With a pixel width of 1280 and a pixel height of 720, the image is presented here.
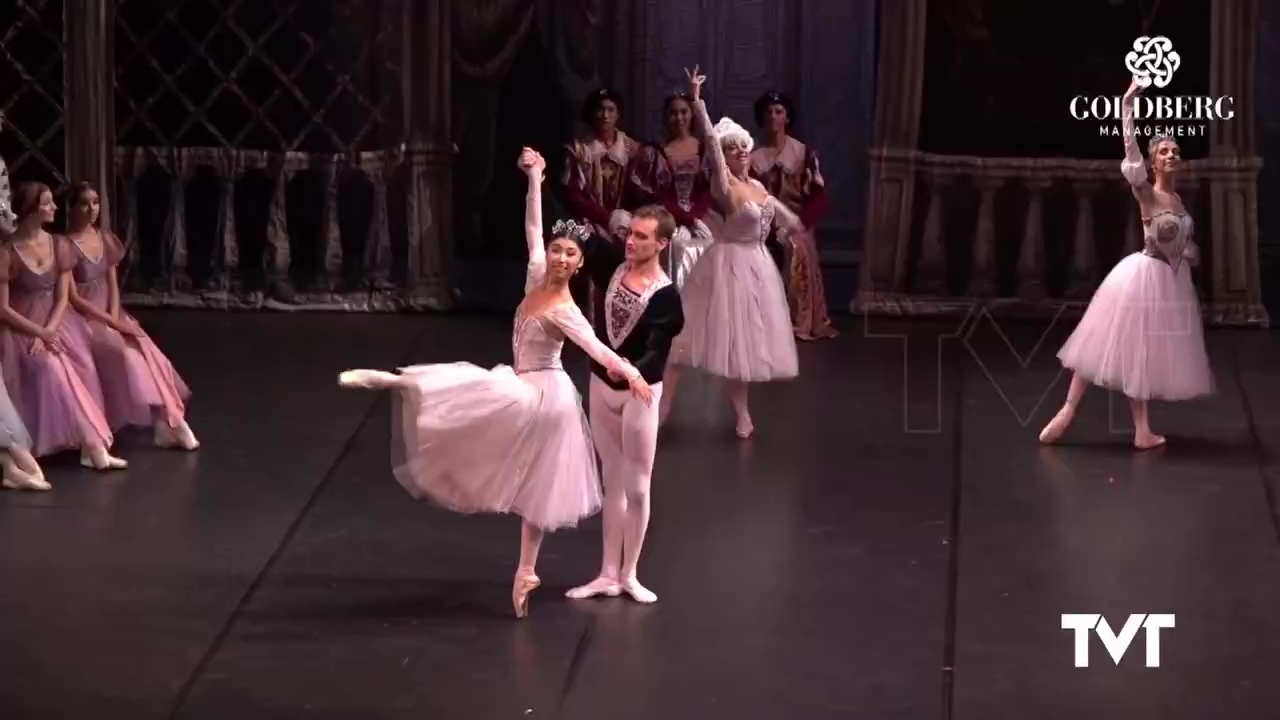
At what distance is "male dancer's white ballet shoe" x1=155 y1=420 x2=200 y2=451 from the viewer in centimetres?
862

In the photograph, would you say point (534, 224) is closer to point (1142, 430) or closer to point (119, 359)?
point (119, 359)

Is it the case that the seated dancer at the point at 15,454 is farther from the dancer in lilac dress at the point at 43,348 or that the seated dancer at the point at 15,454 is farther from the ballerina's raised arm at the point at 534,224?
the ballerina's raised arm at the point at 534,224

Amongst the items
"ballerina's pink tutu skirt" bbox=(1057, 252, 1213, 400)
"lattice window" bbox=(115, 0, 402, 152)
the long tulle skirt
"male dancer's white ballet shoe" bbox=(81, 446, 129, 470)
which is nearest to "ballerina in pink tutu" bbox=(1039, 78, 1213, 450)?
"ballerina's pink tutu skirt" bbox=(1057, 252, 1213, 400)

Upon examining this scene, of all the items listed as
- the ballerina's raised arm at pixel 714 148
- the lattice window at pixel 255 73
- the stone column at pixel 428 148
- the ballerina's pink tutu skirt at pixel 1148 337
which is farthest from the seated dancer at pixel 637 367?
the lattice window at pixel 255 73

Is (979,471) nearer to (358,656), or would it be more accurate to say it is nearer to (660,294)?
(660,294)

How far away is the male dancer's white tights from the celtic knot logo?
195 inches

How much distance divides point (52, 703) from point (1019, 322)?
Answer: 19.1ft

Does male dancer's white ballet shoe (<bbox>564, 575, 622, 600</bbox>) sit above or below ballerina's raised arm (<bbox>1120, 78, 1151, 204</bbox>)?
below

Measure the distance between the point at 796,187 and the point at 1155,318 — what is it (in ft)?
7.54

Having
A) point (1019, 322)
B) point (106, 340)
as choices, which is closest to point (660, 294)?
point (106, 340)

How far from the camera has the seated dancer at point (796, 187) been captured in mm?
10469

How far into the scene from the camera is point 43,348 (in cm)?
830

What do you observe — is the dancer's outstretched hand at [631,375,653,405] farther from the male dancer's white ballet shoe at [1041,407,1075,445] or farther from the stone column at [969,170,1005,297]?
the stone column at [969,170,1005,297]
